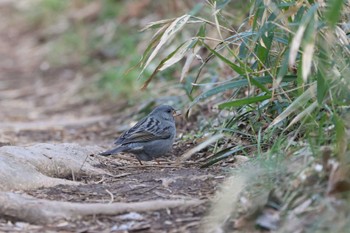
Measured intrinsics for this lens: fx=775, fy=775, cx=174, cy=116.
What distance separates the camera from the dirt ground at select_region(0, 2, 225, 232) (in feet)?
13.6

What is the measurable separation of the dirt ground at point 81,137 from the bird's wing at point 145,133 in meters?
0.19

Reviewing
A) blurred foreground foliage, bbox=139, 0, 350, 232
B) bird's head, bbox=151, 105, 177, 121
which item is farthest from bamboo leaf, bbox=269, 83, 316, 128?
bird's head, bbox=151, 105, 177, 121

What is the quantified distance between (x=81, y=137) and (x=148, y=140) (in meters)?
2.53

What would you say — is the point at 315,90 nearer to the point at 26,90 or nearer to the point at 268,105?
the point at 268,105

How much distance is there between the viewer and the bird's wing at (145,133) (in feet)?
19.1

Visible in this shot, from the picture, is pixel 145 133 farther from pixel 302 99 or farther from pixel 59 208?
pixel 59 208

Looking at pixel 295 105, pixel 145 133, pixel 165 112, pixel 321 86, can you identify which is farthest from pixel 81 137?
pixel 321 86

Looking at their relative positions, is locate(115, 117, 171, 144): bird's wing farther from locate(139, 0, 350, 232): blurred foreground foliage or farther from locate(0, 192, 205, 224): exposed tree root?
locate(0, 192, 205, 224): exposed tree root

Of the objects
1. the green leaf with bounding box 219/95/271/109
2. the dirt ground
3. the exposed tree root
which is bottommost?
the dirt ground

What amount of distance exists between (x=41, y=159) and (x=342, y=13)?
2.22 m

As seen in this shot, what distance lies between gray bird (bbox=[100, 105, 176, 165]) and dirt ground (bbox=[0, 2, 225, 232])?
0.10 meters

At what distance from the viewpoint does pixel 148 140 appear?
5848 millimetres

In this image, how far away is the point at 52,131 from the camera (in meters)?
8.67

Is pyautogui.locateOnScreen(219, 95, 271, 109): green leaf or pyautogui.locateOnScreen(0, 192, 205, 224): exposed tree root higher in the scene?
pyautogui.locateOnScreen(219, 95, 271, 109): green leaf
